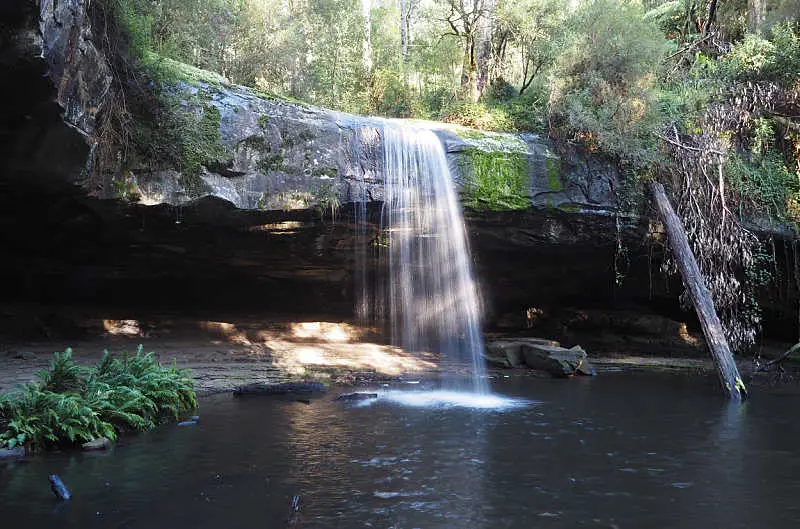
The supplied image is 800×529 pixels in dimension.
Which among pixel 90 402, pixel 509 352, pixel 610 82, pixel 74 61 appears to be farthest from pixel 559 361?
pixel 74 61

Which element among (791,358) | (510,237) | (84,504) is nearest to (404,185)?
(510,237)

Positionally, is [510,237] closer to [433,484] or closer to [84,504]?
[433,484]

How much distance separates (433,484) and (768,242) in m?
11.7

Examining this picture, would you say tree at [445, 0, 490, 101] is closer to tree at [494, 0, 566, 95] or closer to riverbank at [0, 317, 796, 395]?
tree at [494, 0, 566, 95]

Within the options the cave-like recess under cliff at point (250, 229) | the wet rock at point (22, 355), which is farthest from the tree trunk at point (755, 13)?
the wet rock at point (22, 355)

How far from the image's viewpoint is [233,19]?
16.7 meters

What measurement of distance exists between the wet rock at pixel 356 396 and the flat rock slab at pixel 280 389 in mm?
850

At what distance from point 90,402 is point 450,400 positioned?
18.8ft

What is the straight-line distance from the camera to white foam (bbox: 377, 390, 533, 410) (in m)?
9.56

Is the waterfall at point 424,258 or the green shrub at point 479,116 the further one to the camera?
the green shrub at point 479,116

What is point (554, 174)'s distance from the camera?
485 inches

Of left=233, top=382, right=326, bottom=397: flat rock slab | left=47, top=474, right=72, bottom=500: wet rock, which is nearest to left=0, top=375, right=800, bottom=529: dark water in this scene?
left=47, top=474, right=72, bottom=500: wet rock

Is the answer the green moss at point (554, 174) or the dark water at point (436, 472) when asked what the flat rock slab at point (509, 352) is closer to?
the green moss at point (554, 174)

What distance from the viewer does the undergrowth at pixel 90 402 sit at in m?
6.75
